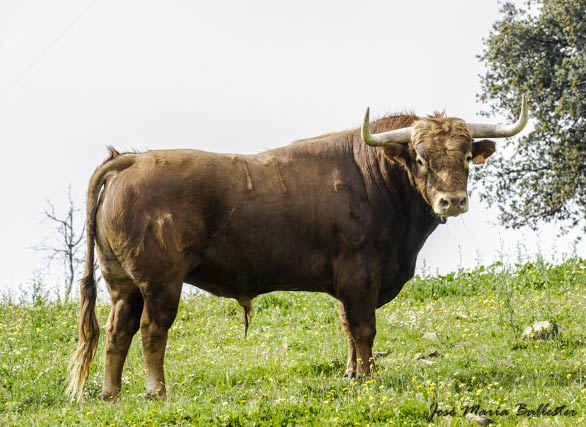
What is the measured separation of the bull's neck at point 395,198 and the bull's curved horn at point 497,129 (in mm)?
950

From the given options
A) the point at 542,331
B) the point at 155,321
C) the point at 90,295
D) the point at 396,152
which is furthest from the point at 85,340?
the point at 542,331

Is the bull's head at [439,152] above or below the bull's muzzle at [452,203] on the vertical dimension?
above

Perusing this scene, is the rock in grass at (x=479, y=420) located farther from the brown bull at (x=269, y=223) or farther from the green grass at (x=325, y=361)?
the brown bull at (x=269, y=223)

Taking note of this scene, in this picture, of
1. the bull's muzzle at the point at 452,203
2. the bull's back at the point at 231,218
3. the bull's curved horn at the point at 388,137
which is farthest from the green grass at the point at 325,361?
the bull's curved horn at the point at 388,137

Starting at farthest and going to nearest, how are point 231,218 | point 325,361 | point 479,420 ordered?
point 325,361 < point 231,218 < point 479,420

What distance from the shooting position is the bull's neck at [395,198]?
1022cm

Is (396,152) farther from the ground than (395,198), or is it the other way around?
(396,152)

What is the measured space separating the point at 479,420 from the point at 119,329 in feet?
13.3

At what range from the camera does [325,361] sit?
35.7 ft

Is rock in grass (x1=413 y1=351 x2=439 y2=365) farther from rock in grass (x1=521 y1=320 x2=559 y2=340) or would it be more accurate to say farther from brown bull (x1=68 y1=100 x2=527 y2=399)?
rock in grass (x1=521 y1=320 x2=559 y2=340)

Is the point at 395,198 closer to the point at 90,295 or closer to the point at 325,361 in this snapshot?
the point at 325,361

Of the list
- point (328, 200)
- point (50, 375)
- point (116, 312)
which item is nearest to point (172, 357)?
point (50, 375)

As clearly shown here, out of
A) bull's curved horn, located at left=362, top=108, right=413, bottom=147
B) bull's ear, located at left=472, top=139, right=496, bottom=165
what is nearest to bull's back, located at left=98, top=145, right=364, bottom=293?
bull's curved horn, located at left=362, top=108, right=413, bottom=147

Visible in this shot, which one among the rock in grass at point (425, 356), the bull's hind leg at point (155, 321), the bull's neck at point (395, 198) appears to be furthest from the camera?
the rock in grass at point (425, 356)
